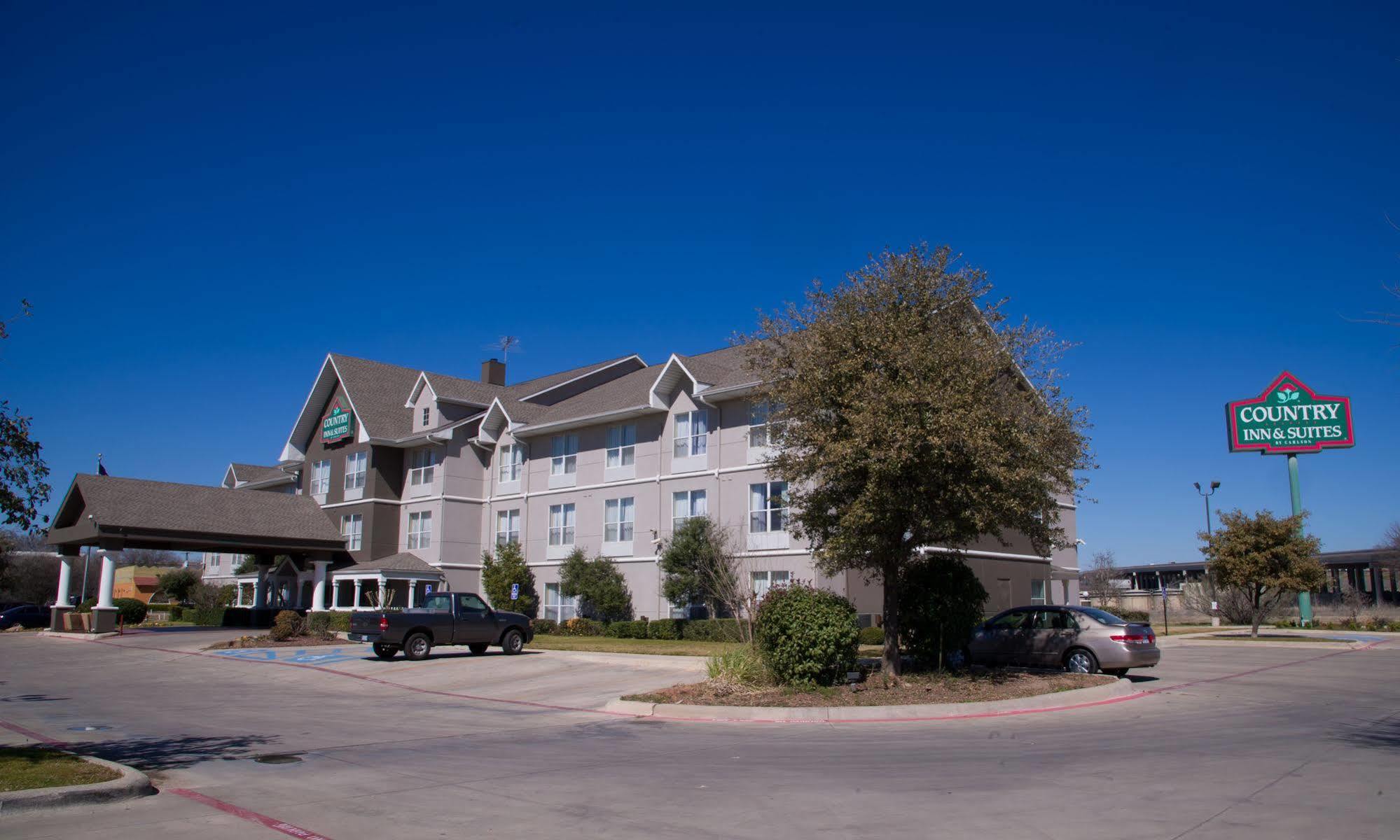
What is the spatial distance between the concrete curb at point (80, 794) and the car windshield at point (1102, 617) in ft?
54.8

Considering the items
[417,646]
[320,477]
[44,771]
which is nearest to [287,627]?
[417,646]

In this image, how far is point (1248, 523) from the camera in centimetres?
3631

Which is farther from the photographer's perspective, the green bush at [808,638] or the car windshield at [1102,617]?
the car windshield at [1102,617]

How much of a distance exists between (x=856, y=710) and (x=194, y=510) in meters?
37.5

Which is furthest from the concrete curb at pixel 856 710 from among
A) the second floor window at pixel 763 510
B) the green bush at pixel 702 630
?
the second floor window at pixel 763 510

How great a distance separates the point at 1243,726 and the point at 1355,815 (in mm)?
6154

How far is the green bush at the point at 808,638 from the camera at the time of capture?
1631cm

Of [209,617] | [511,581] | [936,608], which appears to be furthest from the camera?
[209,617]

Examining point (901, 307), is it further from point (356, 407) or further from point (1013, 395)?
point (356, 407)

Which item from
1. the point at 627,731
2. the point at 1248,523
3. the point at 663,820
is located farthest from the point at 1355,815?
the point at 1248,523

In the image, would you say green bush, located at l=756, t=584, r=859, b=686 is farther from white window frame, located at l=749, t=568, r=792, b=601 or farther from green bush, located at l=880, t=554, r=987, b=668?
white window frame, located at l=749, t=568, r=792, b=601

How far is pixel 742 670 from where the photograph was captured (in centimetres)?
1709

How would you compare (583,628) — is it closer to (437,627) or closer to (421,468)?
(437,627)

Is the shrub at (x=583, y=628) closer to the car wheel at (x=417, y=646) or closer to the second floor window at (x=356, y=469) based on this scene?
the car wheel at (x=417, y=646)
